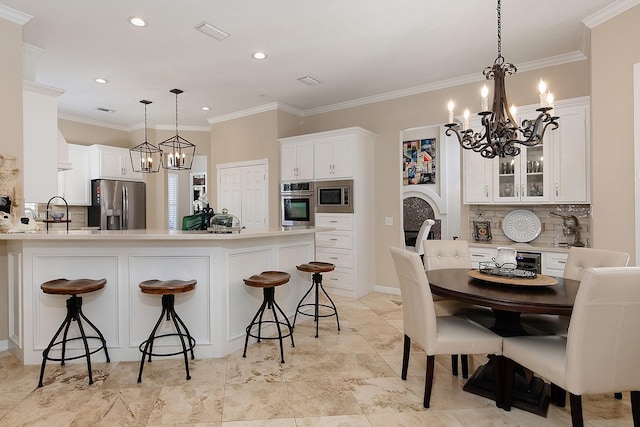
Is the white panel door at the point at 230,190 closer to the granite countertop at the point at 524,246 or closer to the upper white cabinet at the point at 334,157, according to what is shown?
the upper white cabinet at the point at 334,157

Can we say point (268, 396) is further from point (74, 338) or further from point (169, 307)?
point (74, 338)

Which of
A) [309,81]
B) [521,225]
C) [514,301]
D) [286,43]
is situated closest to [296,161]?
[309,81]

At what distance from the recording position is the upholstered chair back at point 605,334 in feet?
5.40

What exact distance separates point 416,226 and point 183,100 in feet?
16.9

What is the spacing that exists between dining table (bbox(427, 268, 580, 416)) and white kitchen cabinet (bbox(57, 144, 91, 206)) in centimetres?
619

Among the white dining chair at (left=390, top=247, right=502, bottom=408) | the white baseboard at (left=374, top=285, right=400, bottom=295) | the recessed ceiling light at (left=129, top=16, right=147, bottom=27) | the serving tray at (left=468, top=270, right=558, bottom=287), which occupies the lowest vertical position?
the white baseboard at (left=374, top=285, right=400, bottom=295)

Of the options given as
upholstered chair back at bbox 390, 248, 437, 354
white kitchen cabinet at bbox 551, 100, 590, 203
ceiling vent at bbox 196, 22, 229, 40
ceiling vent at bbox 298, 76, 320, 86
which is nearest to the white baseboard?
white kitchen cabinet at bbox 551, 100, 590, 203

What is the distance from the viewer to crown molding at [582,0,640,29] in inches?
115

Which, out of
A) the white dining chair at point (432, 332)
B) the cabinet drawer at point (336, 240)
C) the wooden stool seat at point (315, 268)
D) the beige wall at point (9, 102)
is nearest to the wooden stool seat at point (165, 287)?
the wooden stool seat at point (315, 268)

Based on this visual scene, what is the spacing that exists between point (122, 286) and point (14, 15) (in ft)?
8.17

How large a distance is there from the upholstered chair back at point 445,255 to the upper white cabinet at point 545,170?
1.35 metres

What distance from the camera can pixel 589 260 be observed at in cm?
259

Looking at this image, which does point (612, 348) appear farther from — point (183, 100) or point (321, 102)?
point (183, 100)

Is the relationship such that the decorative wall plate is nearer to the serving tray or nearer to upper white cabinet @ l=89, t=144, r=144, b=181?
the serving tray
